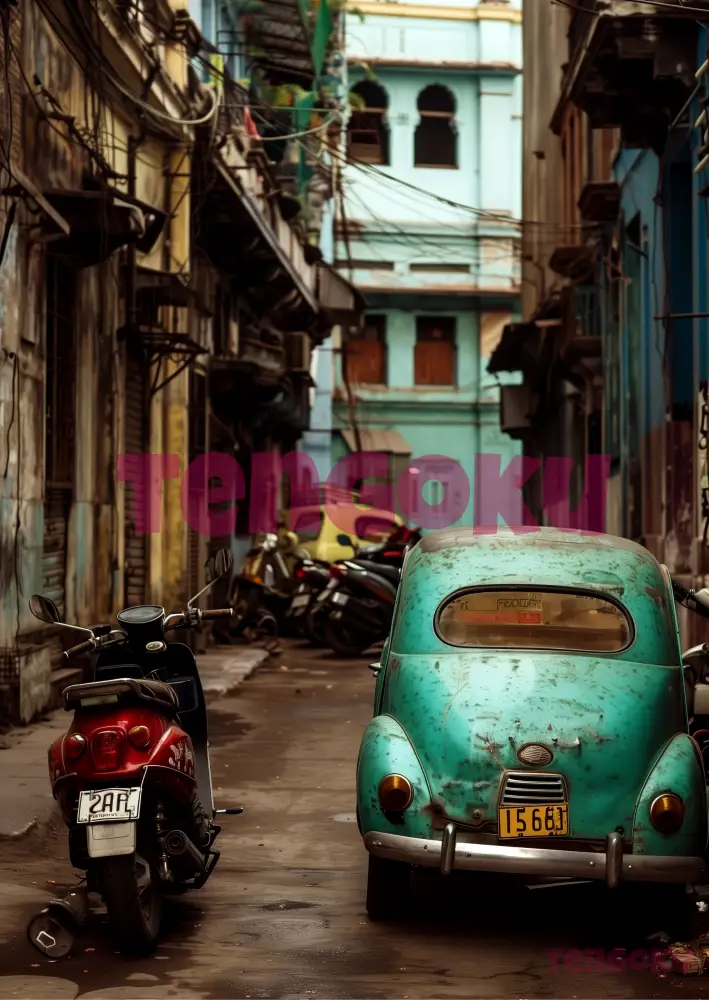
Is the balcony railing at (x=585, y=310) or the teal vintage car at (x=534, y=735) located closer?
the teal vintage car at (x=534, y=735)

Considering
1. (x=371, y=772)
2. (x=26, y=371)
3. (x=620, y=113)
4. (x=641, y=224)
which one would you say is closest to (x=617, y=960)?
(x=371, y=772)

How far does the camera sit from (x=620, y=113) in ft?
53.7

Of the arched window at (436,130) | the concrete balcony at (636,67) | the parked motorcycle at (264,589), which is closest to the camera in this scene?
the concrete balcony at (636,67)

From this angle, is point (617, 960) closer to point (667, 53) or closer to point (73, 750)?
point (73, 750)

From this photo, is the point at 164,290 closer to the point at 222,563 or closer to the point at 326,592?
the point at 326,592

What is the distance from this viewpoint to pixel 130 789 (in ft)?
18.8

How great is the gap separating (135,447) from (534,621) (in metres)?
11.8

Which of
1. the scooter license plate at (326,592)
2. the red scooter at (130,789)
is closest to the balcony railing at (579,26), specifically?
the scooter license plate at (326,592)

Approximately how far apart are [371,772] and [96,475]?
977cm

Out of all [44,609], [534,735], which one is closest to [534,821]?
[534,735]

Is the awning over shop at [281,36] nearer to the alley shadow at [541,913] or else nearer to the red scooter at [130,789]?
the alley shadow at [541,913]

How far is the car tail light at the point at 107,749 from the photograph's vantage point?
5.77 m

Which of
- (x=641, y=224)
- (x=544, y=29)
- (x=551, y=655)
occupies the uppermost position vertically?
(x=544, y=29)

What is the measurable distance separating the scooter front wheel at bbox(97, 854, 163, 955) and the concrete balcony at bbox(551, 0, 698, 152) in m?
9.30
